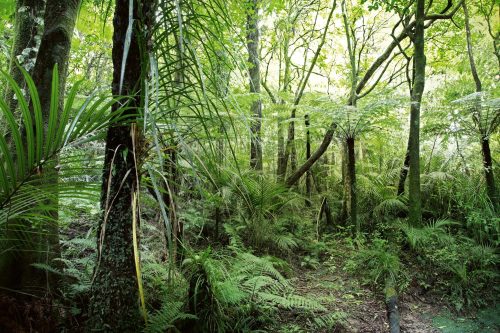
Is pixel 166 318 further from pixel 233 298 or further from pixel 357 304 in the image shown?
pixel 357 304

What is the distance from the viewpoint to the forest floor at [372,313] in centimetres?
303

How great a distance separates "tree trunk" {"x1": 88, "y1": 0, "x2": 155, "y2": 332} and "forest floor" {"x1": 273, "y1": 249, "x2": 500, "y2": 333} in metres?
1.86

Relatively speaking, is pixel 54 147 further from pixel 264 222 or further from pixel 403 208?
pixel 403 208

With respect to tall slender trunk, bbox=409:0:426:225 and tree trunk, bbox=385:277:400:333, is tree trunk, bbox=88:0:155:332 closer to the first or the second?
tree trunk, bbox=385:277:400:333

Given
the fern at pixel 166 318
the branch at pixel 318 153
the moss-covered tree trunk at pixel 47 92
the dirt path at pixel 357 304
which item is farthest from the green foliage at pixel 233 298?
the branch at pixel 318 153

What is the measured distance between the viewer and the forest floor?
3.03 m

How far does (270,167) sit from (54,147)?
7252mm

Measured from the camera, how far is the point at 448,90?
24.8ft

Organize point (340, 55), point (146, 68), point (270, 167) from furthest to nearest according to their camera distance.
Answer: point (340, 55), point (270, 167), point (146, 68)

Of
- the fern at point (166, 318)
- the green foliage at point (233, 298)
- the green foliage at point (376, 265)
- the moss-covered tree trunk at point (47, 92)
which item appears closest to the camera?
the fern at point (166, 318)

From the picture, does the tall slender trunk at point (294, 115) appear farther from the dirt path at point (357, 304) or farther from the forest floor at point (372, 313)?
the forest floor at point (372, 313)

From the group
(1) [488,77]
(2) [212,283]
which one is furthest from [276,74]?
(2) [212,283]

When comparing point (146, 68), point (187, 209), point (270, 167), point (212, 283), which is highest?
point (146, 68)

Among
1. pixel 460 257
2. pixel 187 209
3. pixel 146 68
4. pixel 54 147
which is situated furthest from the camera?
pixel 187 209
